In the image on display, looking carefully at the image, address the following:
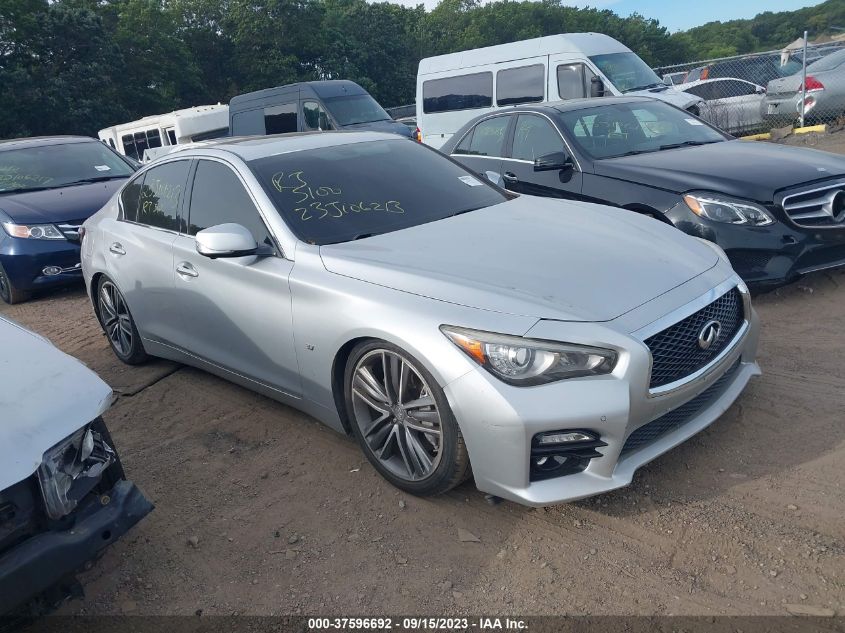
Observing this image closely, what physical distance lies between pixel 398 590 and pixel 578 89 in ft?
36.8

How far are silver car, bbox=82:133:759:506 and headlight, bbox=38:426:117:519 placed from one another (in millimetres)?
1142

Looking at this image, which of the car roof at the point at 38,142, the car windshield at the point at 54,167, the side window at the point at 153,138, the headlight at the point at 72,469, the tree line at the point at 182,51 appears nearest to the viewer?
the headlight at the point at 72,469

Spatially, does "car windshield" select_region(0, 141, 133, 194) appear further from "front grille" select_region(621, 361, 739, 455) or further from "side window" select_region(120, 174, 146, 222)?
"front grille" select_region(621, 361, 739, 455)

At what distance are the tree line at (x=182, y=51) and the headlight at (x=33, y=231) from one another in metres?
25.8

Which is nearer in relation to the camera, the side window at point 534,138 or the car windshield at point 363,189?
the car windshield at point 363,189

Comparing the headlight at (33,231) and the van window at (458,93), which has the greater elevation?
the van window at (458,93)

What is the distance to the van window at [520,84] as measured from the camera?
13002mm

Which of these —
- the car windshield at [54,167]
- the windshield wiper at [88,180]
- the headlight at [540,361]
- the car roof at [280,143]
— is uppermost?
the car roof at [280,143]

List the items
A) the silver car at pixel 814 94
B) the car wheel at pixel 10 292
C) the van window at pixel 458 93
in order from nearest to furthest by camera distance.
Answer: the car wheel at pixel 10 292
the silver car at pixel 814 94
the van window at pixel 458 93

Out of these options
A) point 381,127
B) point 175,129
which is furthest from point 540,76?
point 175,129

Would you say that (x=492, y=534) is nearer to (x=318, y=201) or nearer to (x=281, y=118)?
(x=318, y=201)

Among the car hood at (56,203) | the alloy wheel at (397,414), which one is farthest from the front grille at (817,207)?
the car hood at (56,203)

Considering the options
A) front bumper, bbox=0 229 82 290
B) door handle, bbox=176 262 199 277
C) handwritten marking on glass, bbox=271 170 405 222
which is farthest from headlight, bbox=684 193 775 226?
front bumper, bbox=0 229 82 290

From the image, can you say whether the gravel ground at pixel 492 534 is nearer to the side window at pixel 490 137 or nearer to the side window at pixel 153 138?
the side window at pixel 490 137
